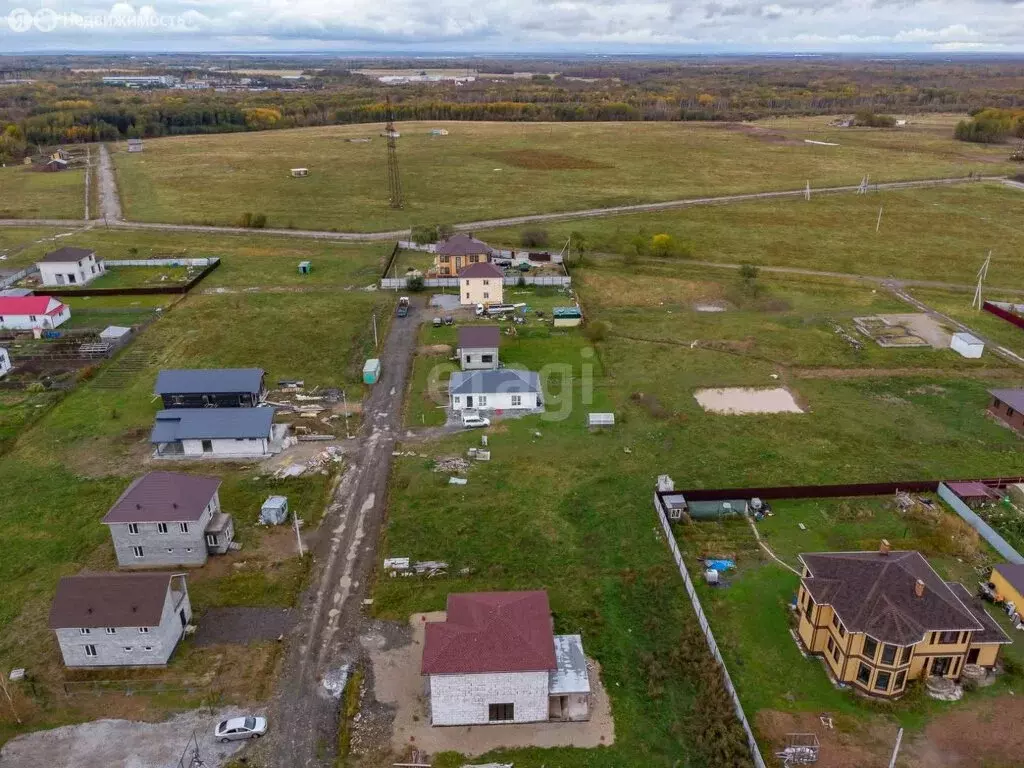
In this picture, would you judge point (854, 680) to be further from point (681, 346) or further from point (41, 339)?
point (41, 339)

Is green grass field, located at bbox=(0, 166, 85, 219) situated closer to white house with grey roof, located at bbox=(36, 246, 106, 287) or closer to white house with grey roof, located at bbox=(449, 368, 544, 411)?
white house with grey roof, located at bbox=(36, 246, 106, 287)

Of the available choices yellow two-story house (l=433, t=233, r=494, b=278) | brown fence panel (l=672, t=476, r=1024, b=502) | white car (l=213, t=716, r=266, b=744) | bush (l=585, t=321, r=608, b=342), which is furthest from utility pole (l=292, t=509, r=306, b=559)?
yellow two-story house (l=433, t=233, r=494, b=278)

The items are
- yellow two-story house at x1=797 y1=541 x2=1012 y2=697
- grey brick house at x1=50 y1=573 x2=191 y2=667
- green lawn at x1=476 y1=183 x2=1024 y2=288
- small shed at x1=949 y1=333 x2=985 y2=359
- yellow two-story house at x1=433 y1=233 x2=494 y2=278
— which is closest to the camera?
yellow two-story house at x1=797 y1=541 x2=1012 y2=697

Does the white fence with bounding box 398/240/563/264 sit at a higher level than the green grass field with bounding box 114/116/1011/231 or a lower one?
A: lower

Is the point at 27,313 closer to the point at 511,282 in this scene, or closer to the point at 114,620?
the point at 511,282

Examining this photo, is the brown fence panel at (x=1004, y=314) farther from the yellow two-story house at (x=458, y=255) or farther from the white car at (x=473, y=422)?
the white car at (x=473, y=422)

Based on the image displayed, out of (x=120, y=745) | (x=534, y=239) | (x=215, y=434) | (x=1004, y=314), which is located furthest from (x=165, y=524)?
(x=1004, y=314)

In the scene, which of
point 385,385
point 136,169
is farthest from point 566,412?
point 136,169
